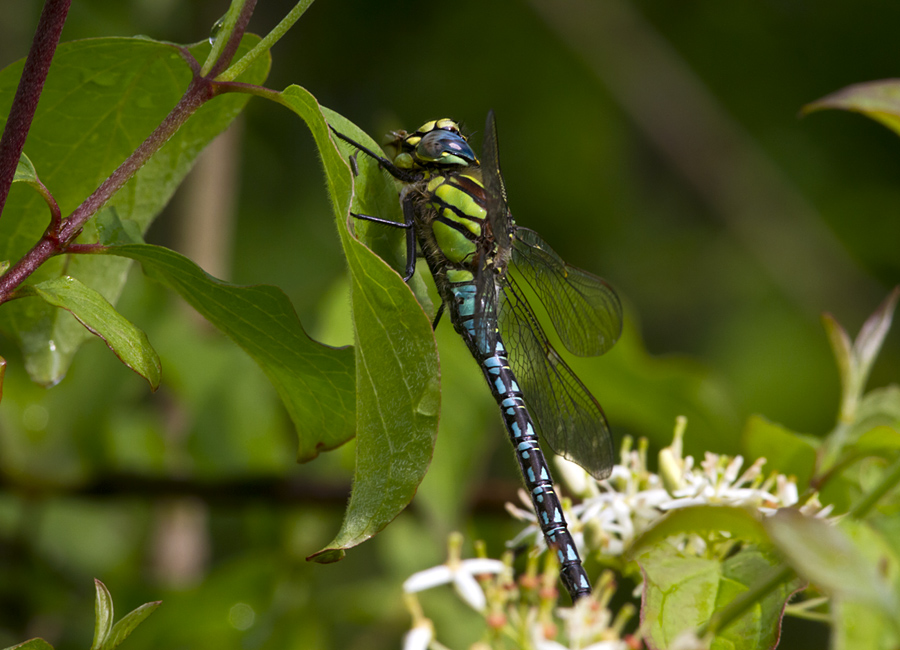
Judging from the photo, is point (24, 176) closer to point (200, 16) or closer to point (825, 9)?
point (200, 16)

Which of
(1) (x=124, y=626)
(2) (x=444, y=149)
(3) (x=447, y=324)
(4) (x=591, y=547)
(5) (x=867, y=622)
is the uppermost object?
(2) (x=444, y=149)

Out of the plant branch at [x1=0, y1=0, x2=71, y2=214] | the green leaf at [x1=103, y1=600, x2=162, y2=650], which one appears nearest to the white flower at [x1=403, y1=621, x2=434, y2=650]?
the green leaf at [x1=103, y1=600, x2=162, y2=650]

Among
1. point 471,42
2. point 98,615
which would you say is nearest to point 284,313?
point 98,615

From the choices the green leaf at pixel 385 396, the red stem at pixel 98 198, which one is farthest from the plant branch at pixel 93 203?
the green leaf at pixel 385 396

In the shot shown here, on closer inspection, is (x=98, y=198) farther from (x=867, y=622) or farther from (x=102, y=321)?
(x=867, y=622)

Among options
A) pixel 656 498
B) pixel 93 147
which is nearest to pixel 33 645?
pixel 93 147

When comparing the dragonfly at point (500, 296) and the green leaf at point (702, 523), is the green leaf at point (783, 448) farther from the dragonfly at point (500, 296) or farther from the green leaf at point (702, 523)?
the green leaf at point (702, 523)

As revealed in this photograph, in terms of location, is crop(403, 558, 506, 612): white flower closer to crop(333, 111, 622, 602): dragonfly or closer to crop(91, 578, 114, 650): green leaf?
crop(333, 111, 622, 602): dragonfly
